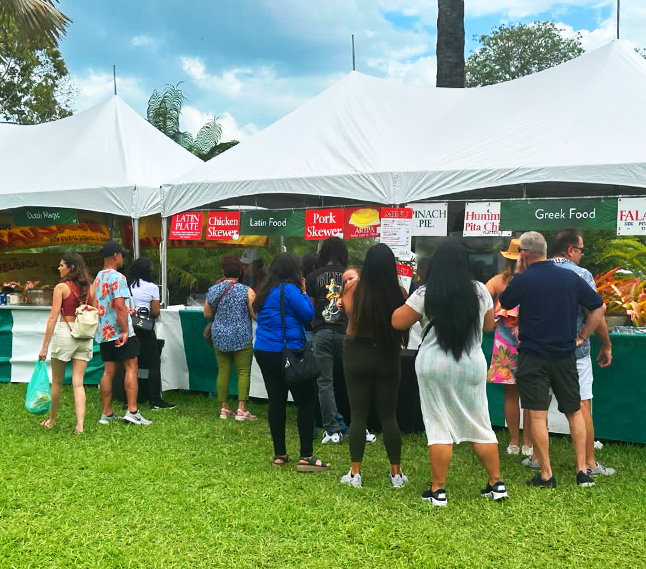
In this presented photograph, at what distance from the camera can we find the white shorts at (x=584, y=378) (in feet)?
16.6

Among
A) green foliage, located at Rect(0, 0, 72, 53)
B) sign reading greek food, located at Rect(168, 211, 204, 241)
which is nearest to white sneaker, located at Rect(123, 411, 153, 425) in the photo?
sign reading greek food, located at Rect(168, 211, 204, 241)

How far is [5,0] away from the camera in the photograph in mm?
12398

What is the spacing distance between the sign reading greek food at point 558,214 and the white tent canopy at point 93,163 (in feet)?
14.8

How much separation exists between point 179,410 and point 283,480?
2.67 metres

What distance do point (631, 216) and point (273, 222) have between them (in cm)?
355

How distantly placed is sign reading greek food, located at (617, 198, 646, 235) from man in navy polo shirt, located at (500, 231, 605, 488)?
4.64ft

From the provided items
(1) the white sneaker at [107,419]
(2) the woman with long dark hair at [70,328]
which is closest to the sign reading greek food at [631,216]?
(2) the woman with long dark hair at [70,328]

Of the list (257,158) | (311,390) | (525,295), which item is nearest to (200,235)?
(257,158)

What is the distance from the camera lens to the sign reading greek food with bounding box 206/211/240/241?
7988 mm

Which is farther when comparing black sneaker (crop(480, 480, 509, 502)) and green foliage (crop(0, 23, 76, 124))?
green foliage (crop(0, 23, 76, 124))

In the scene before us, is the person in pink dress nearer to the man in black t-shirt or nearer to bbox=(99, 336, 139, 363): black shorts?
the man in black t-shirt

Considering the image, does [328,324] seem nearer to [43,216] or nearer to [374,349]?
[374,349]

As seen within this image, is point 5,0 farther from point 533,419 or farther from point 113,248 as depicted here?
point 533,419

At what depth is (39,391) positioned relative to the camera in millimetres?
6223
